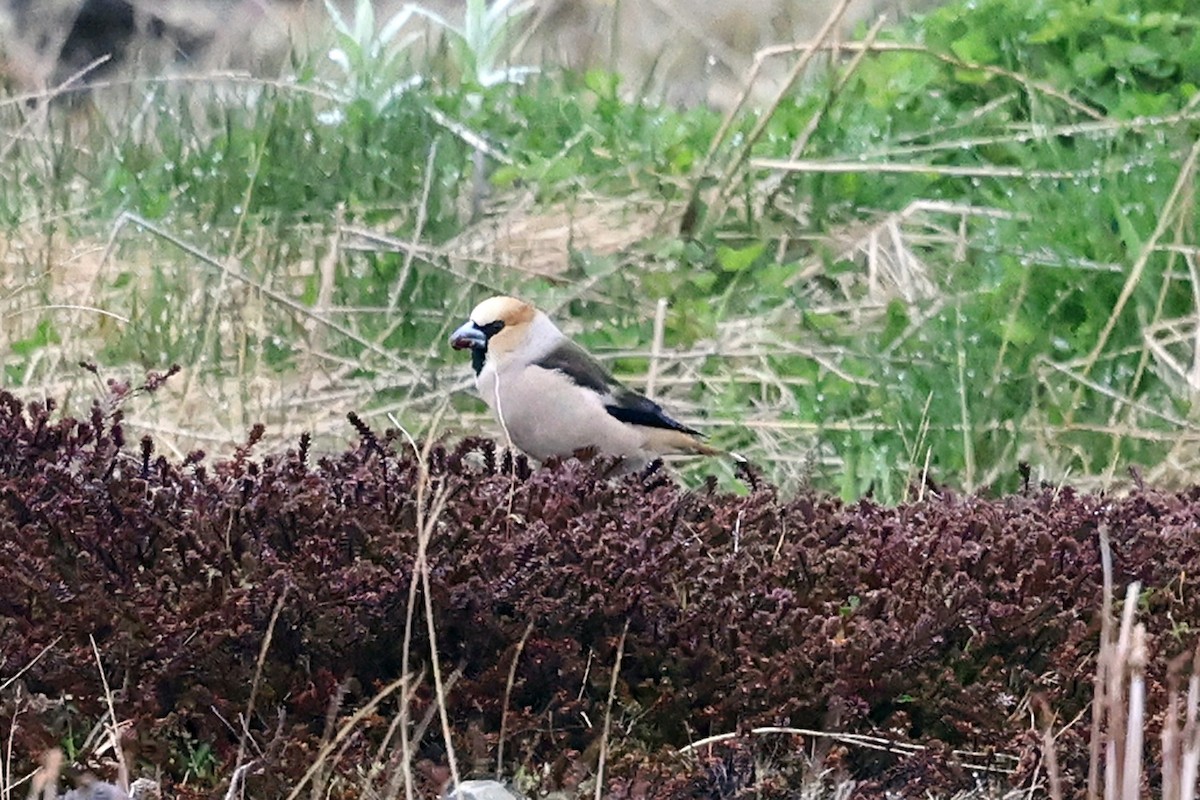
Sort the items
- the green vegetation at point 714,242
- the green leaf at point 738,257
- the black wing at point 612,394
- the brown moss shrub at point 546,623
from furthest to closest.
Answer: the green leaf at point 738,257 < the green vegetation at point 714,242 < the black wing at point 612,394 < the brown moss shrub at point 546,623

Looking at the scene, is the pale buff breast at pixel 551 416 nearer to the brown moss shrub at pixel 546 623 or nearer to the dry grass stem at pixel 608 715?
the brown moss shrub at pixel 546 623

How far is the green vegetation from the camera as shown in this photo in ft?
17.9

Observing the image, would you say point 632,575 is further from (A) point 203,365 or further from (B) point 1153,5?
(B) point 1153,5

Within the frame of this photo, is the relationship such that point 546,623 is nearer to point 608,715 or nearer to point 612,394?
point 608,715

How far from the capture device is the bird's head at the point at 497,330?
15.4ft

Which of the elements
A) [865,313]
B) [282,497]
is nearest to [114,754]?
[282,497]

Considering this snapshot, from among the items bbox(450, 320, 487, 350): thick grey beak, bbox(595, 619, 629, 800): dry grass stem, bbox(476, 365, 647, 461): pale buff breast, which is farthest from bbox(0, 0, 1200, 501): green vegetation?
bbox(595, 619, 629, 800): dry grass stem

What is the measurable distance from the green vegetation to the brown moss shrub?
1.18 metres

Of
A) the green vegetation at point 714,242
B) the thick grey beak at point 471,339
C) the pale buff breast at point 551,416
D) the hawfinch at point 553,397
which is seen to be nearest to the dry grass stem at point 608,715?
the hawfinch at point 553,397

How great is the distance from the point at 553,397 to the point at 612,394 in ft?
0.65

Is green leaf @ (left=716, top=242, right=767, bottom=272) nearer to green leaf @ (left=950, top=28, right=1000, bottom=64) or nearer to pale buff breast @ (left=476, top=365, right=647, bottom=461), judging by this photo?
green leaf @ (left=950, top=28, right=1000, bottom=64)

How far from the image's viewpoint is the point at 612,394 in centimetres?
453

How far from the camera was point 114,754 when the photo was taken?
311 centimetres

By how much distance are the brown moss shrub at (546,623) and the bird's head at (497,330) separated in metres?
1.12
